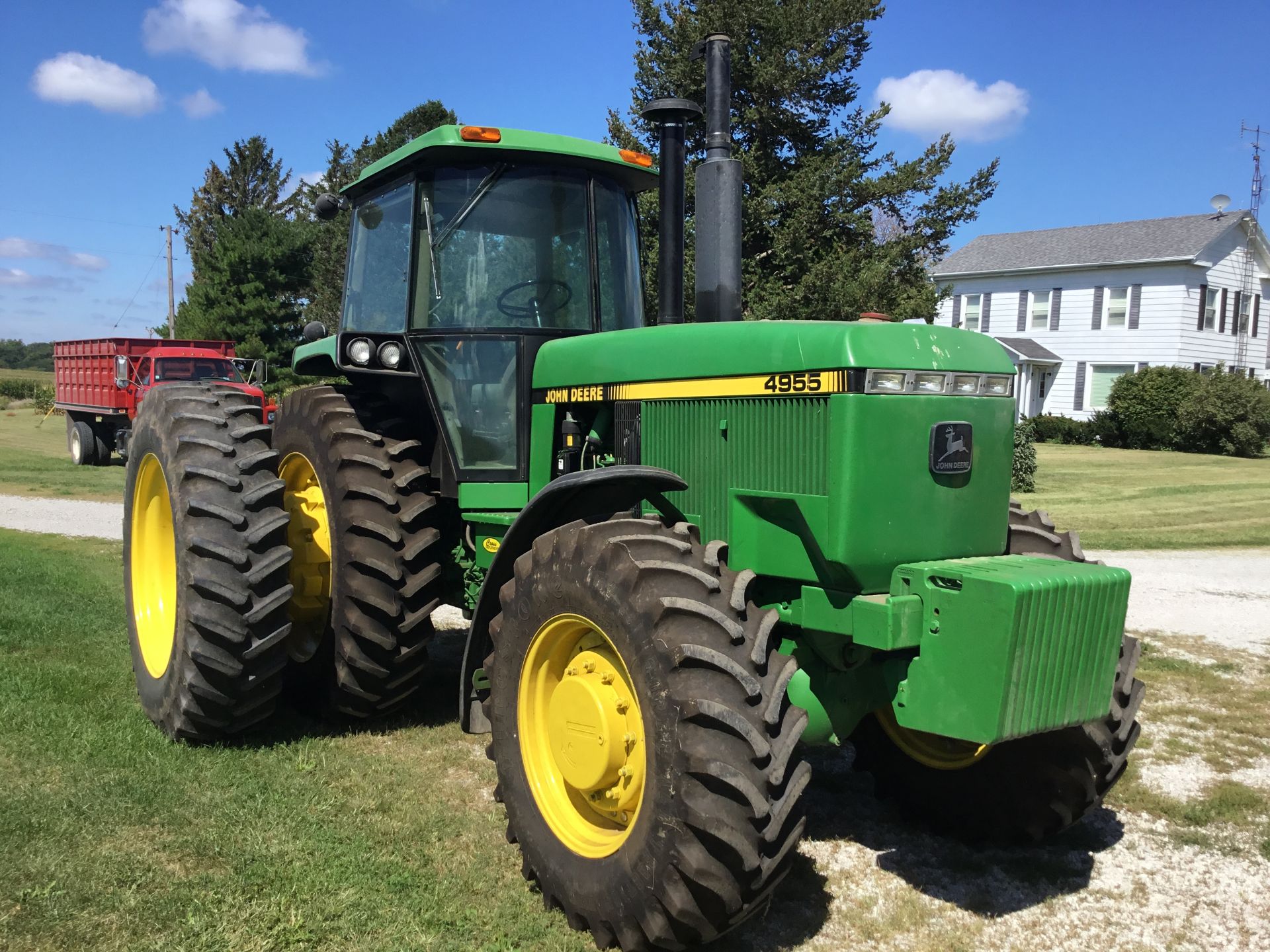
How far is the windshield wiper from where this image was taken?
501 cm

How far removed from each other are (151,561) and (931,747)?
14.0ft

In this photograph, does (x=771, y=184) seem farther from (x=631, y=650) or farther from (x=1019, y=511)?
(x=631, y=650)

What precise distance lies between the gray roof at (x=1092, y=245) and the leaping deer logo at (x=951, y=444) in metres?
31.8

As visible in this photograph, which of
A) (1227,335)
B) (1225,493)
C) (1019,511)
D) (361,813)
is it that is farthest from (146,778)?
(1227,335)

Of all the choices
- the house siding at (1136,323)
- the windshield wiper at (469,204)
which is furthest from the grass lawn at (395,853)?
the house siding at (1136,323)

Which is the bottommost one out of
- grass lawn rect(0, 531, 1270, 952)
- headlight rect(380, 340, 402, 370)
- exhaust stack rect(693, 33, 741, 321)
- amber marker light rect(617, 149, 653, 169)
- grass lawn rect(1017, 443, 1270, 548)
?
grass lawn rect(0, 531, 1270, 952)

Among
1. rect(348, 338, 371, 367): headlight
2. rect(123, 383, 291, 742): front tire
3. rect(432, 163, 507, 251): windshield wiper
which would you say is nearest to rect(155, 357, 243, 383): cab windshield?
rect(123, 383, 291, 742): front tire

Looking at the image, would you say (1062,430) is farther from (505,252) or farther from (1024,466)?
(505,252)

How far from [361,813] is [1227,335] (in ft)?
121

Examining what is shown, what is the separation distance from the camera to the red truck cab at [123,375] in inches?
858

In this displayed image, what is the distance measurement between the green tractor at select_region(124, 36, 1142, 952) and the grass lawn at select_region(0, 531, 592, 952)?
0.78 ft

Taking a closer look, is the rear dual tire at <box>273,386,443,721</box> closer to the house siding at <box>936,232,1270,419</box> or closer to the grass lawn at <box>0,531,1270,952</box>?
the grass lawn at <box>0,531,1270,952</box>

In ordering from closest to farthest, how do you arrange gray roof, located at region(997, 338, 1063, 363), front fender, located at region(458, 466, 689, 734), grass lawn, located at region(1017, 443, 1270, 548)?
front fender, located at region(458, 466, 689, 734) → grass lawn, located at region(1017, 443, 1270, 548) → gray roof, located at region(997, 338, 1063, 363)

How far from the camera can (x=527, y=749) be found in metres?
3.73
